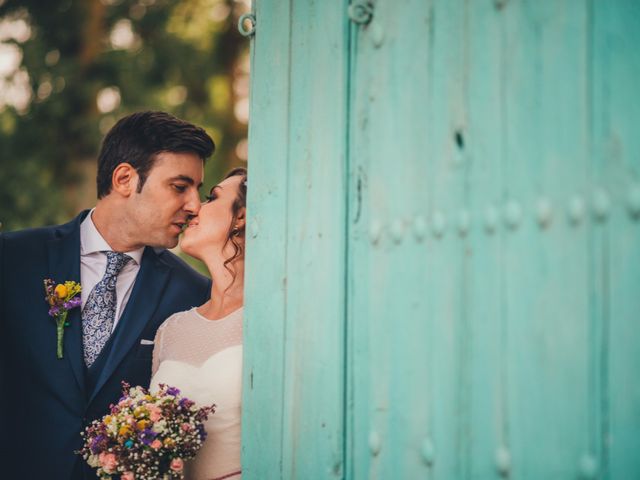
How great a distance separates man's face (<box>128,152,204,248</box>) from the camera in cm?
352

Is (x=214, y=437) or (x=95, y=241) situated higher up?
(x=95, y=241)

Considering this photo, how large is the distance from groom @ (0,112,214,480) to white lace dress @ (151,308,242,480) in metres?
0.30

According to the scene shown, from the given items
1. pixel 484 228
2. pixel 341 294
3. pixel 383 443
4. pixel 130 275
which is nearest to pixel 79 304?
pixel 130 275

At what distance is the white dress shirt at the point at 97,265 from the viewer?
3.38m

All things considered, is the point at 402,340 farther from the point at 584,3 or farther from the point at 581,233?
the point at 584,3

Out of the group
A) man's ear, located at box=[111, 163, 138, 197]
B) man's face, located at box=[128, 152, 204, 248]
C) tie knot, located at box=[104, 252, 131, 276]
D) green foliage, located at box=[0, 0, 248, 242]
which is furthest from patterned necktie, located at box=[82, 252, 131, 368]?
green foliage, located at box=[0, 0, 248, 242]

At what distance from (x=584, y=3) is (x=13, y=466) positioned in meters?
2.93

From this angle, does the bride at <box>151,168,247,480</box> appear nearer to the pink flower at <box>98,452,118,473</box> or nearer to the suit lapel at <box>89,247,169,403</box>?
the suit lapel at <box>89,247,169,403</box>

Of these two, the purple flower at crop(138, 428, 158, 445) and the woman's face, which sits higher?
the woman's face

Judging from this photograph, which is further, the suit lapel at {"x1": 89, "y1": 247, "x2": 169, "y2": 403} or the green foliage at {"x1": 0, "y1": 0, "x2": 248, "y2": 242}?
the green foliage at {"x1": 0, "y1": 0, "x2": 248, "y2": 242}

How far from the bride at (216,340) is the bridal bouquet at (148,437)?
164 mm

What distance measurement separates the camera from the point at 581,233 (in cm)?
134

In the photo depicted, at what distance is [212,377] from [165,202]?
3.73 ft

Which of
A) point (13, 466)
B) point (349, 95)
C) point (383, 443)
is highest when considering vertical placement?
point (349, 95)
